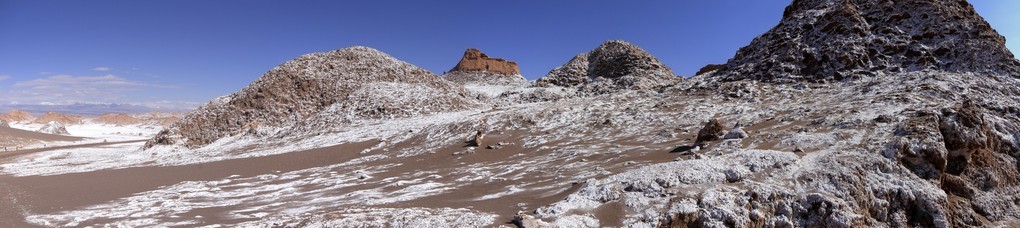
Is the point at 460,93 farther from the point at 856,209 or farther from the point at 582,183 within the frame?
the point at 856,209

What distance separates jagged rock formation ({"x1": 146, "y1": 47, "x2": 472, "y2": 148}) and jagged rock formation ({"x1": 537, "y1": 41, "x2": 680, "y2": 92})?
1046 centimetres

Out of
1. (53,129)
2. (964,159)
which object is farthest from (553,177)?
(53,129)

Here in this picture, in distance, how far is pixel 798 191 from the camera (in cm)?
686

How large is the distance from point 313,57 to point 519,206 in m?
27.5

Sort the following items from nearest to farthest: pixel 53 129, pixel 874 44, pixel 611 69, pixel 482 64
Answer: pixel 874 44, pixel 611 69, pixel 53 129, pixel 482 64

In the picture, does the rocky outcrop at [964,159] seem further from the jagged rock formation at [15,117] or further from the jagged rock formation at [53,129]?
the jagged rock formation at [15,117]

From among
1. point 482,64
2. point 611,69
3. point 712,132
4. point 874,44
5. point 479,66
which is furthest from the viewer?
point 482,64

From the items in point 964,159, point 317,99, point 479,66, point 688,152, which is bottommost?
point 964,159

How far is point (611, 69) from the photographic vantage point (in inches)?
1578

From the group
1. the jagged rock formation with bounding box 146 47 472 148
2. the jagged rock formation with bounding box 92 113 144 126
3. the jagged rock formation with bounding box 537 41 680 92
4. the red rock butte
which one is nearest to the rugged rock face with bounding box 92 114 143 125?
the jagged rock formation with bounding box 92 113 144 126

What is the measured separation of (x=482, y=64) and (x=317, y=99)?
46.7 meters

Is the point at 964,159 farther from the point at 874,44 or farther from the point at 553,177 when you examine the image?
the point at 874,44

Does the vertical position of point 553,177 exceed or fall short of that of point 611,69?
it falls short

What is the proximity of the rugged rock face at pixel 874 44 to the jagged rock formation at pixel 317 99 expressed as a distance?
15111 millimetres
